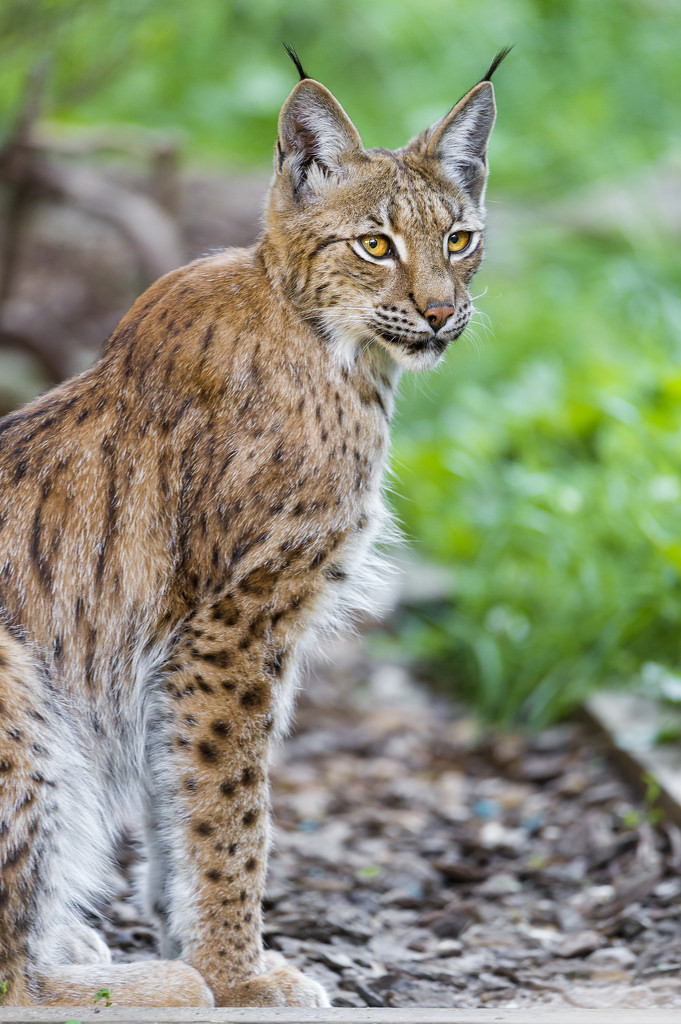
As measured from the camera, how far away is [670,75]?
39.9 ft

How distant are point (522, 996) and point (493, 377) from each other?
24.8 ft

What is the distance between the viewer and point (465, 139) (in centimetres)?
381

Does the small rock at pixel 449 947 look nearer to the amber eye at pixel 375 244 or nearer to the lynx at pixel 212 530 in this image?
the lynx at pixel 212 530

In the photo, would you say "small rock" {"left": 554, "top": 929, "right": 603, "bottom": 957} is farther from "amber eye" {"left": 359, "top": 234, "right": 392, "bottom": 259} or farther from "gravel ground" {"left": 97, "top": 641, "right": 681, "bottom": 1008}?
"amber eye" {"left": 359, "top": 234, "right": 392, "bottom": 259}

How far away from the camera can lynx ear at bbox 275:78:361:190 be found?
352 cm

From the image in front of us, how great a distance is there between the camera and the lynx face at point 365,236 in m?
3.53

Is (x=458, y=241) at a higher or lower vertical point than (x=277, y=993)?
higher

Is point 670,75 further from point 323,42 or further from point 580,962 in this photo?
point 580,962

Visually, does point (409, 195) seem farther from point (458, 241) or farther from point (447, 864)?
point (447, 864)

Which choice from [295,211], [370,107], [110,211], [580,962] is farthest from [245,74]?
[580,962]

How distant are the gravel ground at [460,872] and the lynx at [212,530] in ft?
1.84

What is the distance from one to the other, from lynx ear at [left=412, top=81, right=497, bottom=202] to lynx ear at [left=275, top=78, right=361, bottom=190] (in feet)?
0.91

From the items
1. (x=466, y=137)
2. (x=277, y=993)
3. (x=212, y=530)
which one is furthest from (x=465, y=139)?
(x=277, y=993)

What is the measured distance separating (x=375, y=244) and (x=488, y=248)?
3173mm
